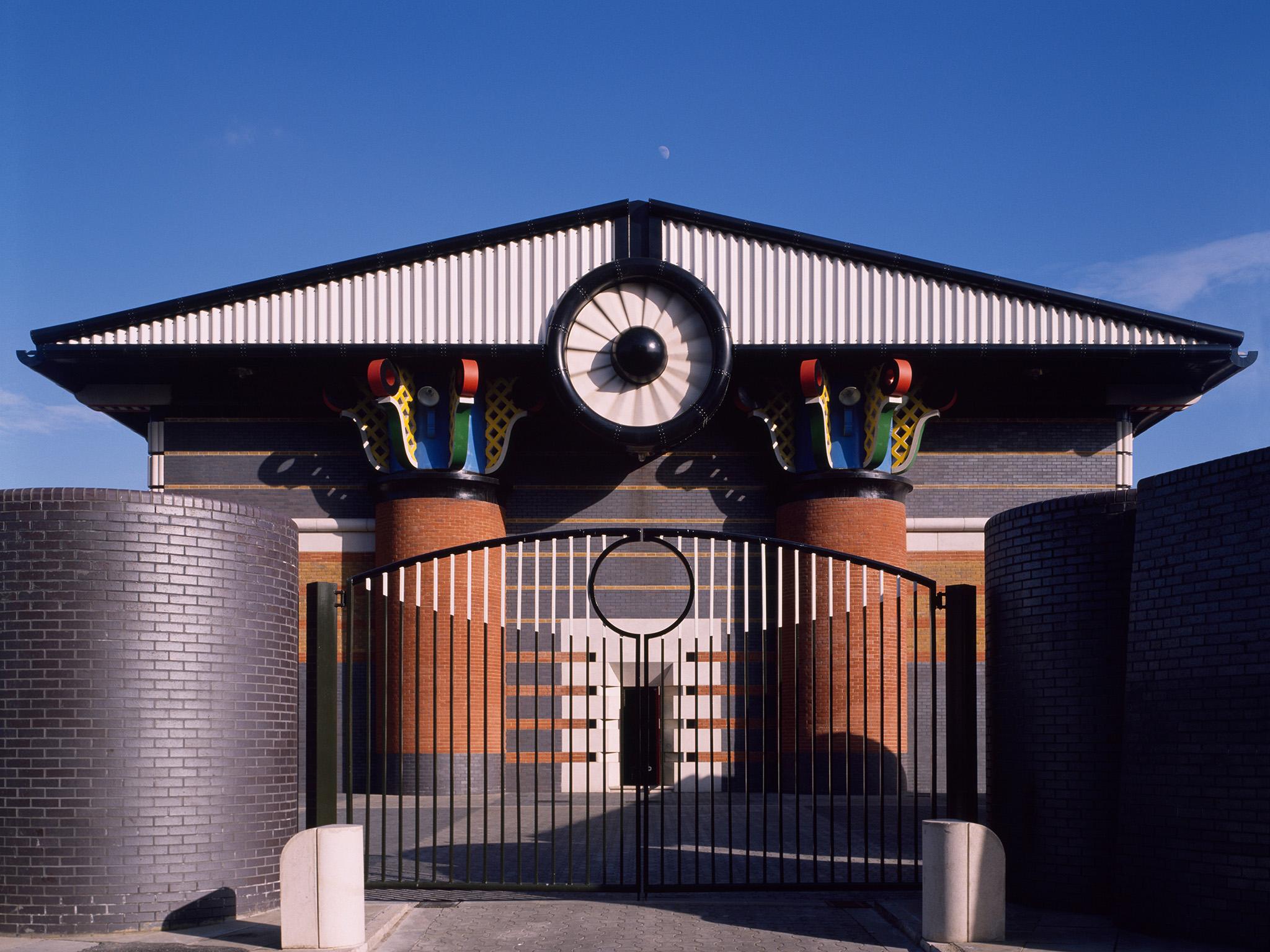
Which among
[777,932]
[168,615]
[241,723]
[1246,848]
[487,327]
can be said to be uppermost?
[487,327]

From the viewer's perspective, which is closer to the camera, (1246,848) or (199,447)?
(1246,848)

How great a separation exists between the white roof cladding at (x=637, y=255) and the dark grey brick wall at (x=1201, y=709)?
1106 centimetres

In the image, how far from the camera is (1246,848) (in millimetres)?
8344

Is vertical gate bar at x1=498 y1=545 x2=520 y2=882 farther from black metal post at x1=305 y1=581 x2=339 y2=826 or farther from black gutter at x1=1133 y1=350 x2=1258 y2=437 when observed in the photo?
black gutter at x1=1133 y1=350 x2=1258 y2=437

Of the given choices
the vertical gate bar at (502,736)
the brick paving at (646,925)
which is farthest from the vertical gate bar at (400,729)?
the vertical gate bar at (502,736)

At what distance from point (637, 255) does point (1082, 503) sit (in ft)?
38.6

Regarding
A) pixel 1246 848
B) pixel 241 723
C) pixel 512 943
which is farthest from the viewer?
pixel 241 723

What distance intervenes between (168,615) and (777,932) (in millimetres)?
5182

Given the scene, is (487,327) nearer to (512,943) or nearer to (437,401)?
(437,401)

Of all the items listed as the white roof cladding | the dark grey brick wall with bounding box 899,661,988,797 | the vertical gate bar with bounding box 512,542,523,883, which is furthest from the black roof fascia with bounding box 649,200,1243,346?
the vertical gate bar with bounding box 512,542,523,883

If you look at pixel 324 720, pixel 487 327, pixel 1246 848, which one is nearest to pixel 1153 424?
pixel 487 327

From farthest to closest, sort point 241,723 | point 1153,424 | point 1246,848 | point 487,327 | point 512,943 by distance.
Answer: point 1153,424
point 487,327
point 241,723
point 512,943
point 1246,848

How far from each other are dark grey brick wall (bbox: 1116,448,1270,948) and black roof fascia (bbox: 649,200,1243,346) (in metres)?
11.3

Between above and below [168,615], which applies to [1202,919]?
below
